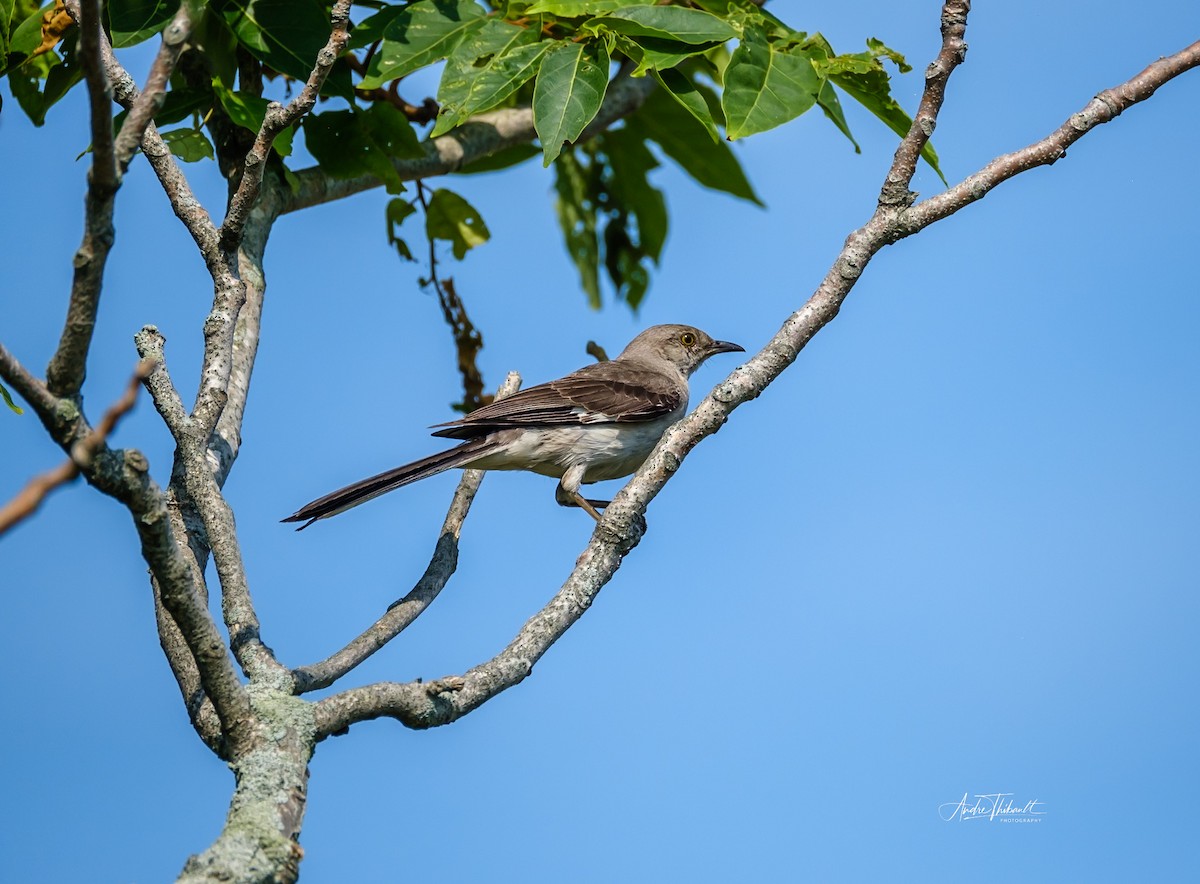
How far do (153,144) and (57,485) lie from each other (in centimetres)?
359

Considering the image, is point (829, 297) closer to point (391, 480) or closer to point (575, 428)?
point (391, 480)

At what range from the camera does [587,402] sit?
8.37m

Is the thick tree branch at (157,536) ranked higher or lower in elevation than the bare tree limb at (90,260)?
lower

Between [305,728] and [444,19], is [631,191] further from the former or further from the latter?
[305,728]

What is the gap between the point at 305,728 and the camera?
3404mm

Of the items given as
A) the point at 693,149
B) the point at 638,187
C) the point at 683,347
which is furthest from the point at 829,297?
the point at 683,347

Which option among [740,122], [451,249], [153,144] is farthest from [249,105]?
[740,122]

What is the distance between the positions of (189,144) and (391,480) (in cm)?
209

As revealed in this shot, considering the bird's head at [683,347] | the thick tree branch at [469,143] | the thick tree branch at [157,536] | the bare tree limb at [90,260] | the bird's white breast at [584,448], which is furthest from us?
the bird's head at [683,347]

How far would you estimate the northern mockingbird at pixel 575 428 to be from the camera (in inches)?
289

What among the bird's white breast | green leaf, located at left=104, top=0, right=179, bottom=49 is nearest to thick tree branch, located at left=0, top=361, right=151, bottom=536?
green leaf, located at left=104, top=0, right=179, bottom=49

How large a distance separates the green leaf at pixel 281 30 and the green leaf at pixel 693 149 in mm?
2410

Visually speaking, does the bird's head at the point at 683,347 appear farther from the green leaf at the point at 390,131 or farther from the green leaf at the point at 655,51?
the green leaf at the point at 655,51

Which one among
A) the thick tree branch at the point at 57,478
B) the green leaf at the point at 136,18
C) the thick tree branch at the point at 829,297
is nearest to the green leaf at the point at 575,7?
the thick tree branch at the point at 829,297
